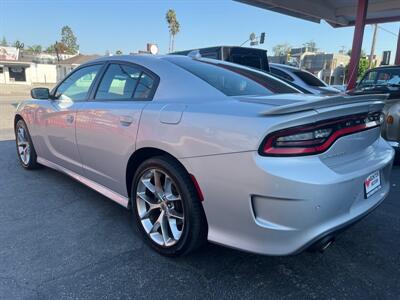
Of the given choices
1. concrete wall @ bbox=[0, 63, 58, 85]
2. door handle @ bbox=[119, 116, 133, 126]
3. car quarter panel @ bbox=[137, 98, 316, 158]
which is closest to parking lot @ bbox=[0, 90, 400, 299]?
car quarter panel @ bbox=[137, 98, 316, 158]

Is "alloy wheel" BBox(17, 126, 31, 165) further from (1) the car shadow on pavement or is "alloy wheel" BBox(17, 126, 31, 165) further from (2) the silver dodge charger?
(2) the silver dodge charger

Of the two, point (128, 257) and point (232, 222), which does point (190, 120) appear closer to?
point (232, 222)

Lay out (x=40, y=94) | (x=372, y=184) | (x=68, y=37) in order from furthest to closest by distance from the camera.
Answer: (x=68, y=37) → (x=40, y=94) → (x=372, y=184)

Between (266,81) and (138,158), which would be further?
(266,81)

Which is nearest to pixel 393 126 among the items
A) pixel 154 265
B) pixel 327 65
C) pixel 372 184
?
pixel 372 184

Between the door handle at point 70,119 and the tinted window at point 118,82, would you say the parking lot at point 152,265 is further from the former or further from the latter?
the tinted window at point 118,82

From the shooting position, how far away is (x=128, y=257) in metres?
2.57

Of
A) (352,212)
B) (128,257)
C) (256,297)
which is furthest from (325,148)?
(128,257)

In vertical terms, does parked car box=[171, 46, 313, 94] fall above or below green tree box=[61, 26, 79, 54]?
below

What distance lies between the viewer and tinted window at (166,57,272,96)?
8.27 feet

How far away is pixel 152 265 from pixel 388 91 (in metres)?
5.21

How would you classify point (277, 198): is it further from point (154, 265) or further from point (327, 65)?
point (327, 65)

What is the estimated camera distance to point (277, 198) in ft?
5.98

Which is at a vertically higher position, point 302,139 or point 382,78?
point 382,78
